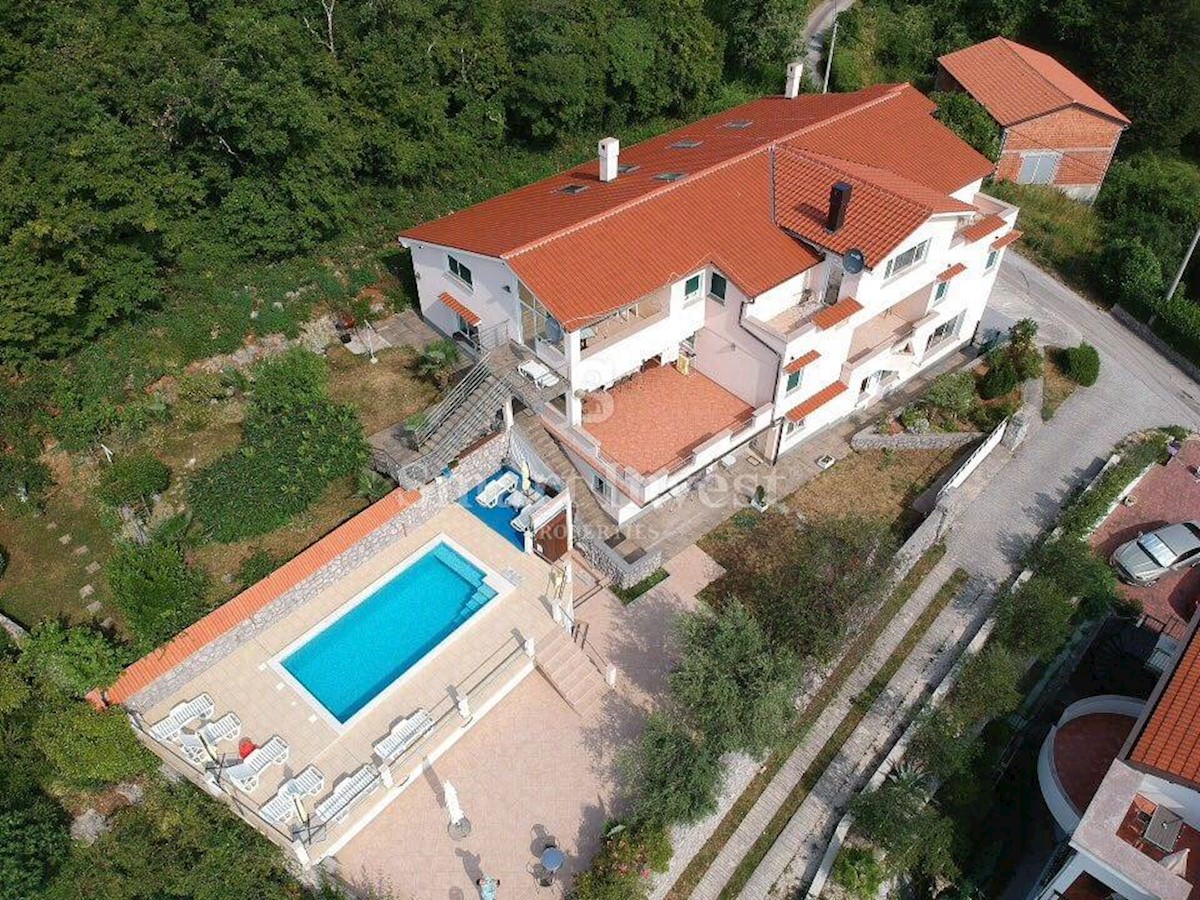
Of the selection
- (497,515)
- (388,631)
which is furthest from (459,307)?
(388,631)

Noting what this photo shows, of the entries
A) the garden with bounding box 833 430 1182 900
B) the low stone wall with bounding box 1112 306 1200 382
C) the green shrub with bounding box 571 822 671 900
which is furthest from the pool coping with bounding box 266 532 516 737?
the low stone wall with bounding box 1112 306 1200 382

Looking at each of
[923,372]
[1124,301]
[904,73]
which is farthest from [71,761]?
[904,73]

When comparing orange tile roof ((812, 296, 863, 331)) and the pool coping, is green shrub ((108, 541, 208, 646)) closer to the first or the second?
the pool coping

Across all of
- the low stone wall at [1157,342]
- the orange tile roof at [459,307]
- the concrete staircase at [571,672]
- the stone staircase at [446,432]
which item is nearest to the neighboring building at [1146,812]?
the concrete staircase at [571,672]

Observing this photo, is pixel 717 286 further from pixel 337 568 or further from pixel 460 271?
pixel 337 568

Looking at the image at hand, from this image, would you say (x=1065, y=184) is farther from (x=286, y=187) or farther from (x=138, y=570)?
(x=138, y=570)

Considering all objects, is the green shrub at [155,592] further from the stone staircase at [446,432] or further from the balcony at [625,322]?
the balcony at [625,322]
